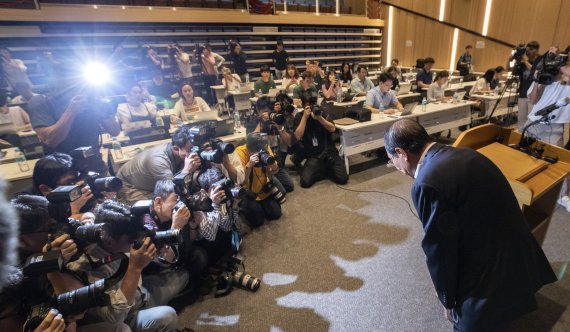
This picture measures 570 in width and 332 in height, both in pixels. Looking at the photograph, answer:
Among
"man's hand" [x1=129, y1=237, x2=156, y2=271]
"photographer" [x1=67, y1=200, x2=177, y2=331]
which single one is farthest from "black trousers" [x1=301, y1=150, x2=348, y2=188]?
"man's hand" [x1=129, y1=237, x2=156, y2=271]

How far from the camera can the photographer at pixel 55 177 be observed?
1483mm

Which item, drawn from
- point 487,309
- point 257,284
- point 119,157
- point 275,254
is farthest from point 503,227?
point 119,157

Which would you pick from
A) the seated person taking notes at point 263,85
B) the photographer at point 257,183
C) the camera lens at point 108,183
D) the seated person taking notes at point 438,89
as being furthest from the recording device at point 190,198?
the seated person taking notes at point 438,89

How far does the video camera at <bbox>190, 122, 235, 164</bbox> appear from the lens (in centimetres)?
174

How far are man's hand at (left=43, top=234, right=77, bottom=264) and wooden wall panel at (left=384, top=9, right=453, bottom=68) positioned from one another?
10.3 meters

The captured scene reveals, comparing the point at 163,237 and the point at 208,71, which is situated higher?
the point at 208,71

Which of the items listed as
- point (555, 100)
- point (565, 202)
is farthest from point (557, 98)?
point (565, 202)

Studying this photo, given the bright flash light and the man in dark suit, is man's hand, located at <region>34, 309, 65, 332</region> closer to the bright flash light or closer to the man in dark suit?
the man in dark suit

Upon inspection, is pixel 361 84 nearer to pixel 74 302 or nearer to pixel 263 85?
pixel 263 85

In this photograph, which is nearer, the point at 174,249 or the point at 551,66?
the point at 174,249

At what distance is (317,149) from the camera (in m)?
3.51

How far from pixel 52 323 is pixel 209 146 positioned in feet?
4.23

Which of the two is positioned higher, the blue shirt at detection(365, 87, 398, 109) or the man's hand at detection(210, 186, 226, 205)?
the blue shirt at detection(365, 87, 398, 109)

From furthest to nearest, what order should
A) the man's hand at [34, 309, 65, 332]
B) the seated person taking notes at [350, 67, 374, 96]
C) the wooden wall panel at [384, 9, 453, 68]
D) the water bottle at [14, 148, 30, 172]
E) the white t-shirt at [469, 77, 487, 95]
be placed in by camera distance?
1. the wooden wall panel at [384, 9, 453, 68]
2. the seated person taking notes at [350, 67, 374, 96]
3. the white t-shirt at [469, 77, 487, 95]
4. the water bottle at [14, 148, 30, 172]
5. the man's hand at [34, 309, 65, 332]
